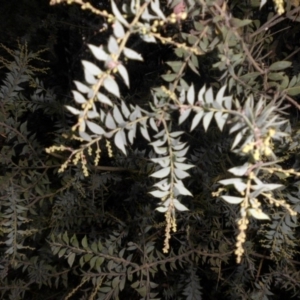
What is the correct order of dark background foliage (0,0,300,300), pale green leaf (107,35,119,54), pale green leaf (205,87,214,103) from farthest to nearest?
1. dark background foliage (0,0,300,300)
2. pale green leaf (205,87,214,103)
3. pale green leaf (107,35,119,54)

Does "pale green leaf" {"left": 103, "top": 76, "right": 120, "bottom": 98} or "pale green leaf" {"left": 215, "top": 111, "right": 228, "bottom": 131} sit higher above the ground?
"pale green leaf" {"left": 103, "top": 76, "right": 120, "bottom": 98}

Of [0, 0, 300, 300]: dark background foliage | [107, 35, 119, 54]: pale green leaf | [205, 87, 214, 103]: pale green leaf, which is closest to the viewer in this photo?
[107, 35, 119, 54]: pale green leaf

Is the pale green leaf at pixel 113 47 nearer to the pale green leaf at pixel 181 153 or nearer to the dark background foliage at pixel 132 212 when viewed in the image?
the pale green leaf at pixel 181 153

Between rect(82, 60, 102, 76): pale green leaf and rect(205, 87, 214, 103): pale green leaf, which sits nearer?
rect(82, 60, 102, 76): pale green leaf

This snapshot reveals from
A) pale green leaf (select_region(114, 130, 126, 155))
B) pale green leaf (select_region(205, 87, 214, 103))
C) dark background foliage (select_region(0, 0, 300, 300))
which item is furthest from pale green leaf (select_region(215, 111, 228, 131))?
dark background foliage (select_region(0, 0, 300, 300))

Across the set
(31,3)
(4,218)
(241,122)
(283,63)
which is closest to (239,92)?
(283,63)

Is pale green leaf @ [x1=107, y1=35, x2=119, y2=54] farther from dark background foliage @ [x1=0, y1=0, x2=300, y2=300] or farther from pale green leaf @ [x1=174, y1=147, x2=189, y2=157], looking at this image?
dark background foliage @ [x1=0, y1=0, x2=300, y2=300]

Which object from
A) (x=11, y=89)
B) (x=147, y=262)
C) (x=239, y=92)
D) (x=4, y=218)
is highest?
(x=11, y=89)

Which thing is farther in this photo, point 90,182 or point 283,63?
point 90,182

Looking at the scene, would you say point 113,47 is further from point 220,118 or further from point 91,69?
point 220,118

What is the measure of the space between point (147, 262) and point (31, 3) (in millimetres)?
1465

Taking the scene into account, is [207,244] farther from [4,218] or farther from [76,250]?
[4,218]

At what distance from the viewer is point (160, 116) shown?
62cm

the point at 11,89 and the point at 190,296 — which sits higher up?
the point at 11,89
